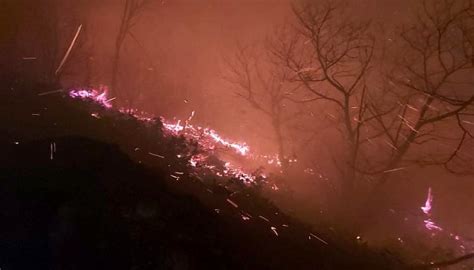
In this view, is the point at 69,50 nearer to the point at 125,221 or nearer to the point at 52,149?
the point at 52,149

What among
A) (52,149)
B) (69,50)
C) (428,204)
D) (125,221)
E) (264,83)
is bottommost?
(69,50)

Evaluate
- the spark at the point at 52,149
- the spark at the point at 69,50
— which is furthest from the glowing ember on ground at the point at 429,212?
the spark at the point at 69,50

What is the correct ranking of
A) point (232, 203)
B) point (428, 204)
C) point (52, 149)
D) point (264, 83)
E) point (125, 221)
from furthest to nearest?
point (264, 83), point (428, 204), point (232, 203), point (52, 149), point (125, 221)

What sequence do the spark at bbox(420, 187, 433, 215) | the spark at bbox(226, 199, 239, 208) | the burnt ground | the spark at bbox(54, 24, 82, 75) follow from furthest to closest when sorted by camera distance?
the spark at bbox(420, 187, 433, 215) → the spark at bbox(54, 24, 82, 75) → the spark at bbox(226, 199, 239, 208) → the burnt ground

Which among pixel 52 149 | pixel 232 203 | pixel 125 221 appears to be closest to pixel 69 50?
pixel 52 149

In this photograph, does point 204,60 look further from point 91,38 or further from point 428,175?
point 428,175

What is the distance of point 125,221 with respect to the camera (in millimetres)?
6289

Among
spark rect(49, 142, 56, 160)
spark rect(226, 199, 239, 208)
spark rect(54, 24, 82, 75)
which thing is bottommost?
spark rect(54, 24, 82, 75)

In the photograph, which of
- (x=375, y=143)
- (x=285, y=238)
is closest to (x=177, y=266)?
(x=285, y=238)

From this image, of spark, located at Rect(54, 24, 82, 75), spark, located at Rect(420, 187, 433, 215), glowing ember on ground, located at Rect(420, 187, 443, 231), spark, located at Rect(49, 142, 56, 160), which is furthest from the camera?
spark, located at Rect(420, 187, 433, 215)

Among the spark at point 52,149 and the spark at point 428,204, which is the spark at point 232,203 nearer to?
the spark at point 52,149

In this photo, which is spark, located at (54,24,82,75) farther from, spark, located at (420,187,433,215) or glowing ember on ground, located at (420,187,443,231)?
spark, located at (420,187,433,215)

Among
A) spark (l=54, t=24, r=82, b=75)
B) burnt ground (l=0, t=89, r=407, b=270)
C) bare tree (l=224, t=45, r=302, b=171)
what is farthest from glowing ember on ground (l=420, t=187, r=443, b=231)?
spark (l=54, t=24, r=82, b=75)

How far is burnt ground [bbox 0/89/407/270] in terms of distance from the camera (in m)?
5.86
